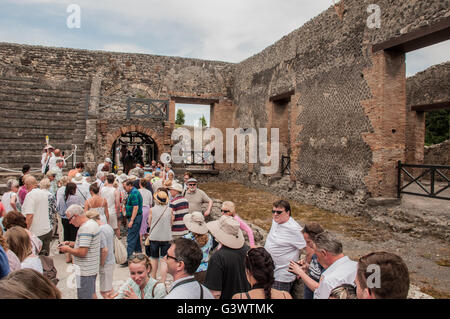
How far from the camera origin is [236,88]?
18.8 meters

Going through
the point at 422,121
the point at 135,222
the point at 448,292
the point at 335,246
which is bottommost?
the point at 448,292

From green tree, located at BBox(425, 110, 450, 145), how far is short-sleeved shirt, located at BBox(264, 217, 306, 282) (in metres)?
24.4

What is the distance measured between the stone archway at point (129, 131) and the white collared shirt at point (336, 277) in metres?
12.6

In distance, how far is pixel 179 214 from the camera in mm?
4973

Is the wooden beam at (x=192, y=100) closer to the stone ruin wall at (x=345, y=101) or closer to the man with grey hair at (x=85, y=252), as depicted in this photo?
the stone ruin wall at (x=345, y=101)

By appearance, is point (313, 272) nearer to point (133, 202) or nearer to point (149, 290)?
point (149, 290)

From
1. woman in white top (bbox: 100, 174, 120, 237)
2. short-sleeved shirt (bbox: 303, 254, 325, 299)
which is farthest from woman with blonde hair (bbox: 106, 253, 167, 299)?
woman in white top (bbox: 100, 174, 120, 237)

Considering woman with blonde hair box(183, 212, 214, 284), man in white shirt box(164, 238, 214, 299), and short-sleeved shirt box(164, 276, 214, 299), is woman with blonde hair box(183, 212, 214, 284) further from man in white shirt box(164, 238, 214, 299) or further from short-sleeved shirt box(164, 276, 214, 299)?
short-sleeved shirt box(164, 276, 214, 299)

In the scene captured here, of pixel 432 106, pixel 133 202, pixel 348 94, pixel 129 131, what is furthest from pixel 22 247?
pixel 432 106

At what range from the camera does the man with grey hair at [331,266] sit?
255 cm

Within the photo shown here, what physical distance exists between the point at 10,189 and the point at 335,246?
204 inches

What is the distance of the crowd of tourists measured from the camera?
2.04 meters
